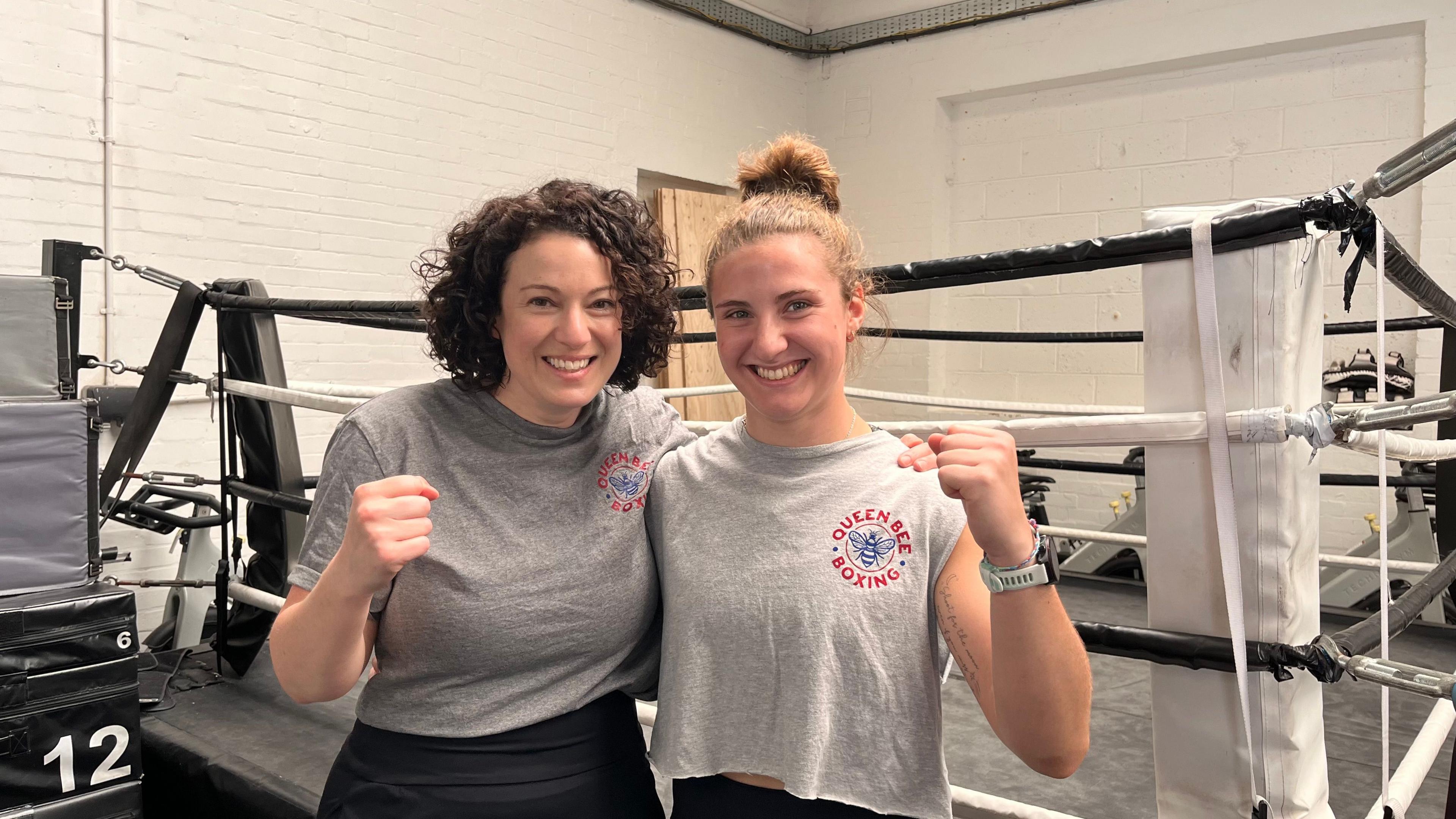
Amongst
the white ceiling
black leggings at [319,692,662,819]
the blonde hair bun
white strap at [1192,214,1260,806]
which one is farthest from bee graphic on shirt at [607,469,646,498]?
the white ceiling

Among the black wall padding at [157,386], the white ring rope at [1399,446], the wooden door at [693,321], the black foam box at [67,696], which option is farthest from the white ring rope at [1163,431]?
the wooden door at [693,321]

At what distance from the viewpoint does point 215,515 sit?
10.5ft

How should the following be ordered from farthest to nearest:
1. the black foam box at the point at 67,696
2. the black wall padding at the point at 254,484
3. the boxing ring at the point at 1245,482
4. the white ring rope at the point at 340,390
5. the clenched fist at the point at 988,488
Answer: the black wall padding at the point at 254,484 → the white ring rope at the point at 340,390 → the black foam box at the point at 67,696 → the boxing ring at the point at 1245,482 → the clenched fist at the point at 988,488

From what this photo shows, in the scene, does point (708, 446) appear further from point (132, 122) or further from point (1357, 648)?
point (132, 122)

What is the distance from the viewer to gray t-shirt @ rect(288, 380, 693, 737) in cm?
105

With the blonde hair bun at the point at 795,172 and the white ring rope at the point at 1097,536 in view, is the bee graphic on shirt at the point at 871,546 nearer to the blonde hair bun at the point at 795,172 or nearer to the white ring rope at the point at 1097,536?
the blonde hair bun at the point at 795,172

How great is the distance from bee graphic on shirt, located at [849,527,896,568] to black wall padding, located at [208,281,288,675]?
174 cm

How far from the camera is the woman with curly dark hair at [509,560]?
3.44ft

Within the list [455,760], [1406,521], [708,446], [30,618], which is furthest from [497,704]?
[1406,521]

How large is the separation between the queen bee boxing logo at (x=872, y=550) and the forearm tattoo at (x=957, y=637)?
0.15 feet

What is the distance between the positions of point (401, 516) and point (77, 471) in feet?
4.14

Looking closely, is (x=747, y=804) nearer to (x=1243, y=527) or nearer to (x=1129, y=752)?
(x=1243, y=527)

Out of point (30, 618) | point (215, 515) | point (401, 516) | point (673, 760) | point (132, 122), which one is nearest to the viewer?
point (401, 516)

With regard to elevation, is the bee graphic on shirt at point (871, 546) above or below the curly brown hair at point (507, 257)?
below
